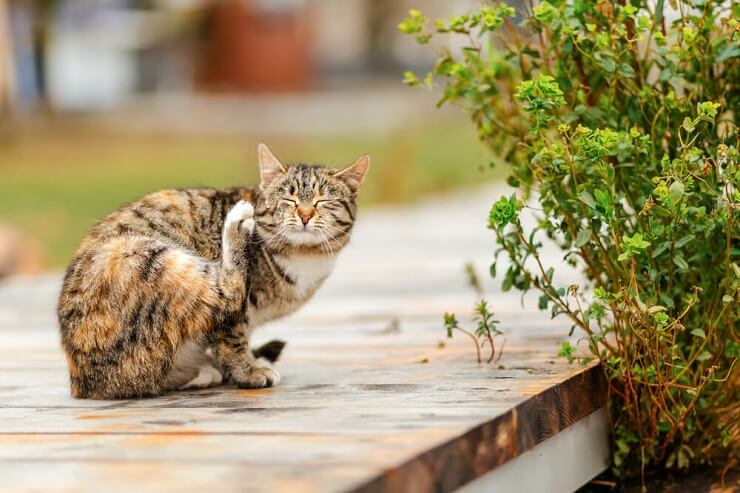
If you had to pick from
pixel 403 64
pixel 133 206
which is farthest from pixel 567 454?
pixel 403 64

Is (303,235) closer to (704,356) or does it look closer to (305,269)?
(305,269)

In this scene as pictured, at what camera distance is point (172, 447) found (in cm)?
255

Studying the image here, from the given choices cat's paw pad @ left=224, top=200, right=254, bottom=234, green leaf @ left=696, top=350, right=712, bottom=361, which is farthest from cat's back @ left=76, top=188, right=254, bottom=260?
green leaf @ left=696, top=350, right=712, bottom=361

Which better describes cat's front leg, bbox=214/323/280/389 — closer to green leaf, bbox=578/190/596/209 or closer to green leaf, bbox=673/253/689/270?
green leaf, bbox=578/190/596/209

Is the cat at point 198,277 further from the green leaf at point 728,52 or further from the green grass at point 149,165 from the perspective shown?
the green grass at point 149,165

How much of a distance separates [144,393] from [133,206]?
1.89 ft

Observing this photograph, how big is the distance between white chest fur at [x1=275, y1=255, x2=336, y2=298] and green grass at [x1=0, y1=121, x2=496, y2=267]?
685 cm

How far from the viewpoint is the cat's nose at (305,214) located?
11.1ft

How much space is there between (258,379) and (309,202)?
20.5 inches

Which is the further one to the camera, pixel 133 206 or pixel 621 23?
pixel 133 206

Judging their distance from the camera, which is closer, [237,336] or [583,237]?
[583,237]

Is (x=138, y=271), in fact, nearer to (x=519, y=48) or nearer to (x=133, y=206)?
(x=133, y=206)

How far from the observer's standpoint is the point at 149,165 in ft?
55.9

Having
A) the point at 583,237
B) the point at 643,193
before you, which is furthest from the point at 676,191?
the point at 643,193
